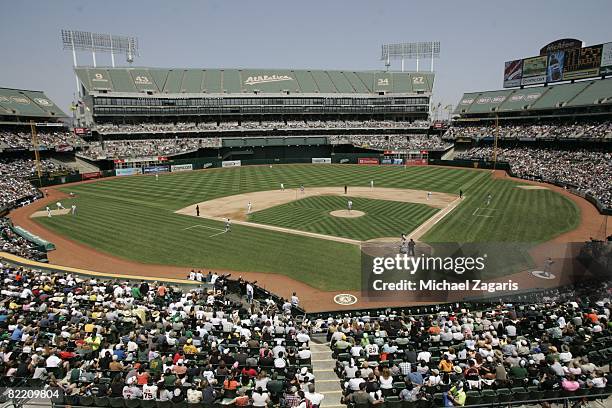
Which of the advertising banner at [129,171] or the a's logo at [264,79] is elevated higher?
the a's logo at [264,79]

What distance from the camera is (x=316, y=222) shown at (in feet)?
117

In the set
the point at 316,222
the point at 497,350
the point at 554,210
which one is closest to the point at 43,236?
the point at 316,222

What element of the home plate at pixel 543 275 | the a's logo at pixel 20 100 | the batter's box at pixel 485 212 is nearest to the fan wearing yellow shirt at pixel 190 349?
the home plate at pixel 543 275

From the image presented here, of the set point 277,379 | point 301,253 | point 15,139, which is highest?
point 15,139

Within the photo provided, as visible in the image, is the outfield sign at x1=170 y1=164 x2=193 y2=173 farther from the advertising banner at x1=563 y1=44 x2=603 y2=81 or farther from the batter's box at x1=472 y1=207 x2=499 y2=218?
the advertising banner at x1=563 y1=44 x2=603 y2=81

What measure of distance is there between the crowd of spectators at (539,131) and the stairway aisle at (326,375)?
65160 millimetres

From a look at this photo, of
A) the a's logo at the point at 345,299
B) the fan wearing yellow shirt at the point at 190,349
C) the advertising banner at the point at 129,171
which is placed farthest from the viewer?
the advertising banner at the point at 129,171

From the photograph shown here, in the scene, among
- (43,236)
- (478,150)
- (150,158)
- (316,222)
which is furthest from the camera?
(478,150)

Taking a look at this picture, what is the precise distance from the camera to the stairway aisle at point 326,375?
10.3 m

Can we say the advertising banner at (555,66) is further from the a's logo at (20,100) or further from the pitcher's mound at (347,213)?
the a's logo at (20,100)

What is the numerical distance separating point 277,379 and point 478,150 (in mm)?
83219

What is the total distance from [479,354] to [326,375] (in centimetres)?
442

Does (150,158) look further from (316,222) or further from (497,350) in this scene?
(497,350)

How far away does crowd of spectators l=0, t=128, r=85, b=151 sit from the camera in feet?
206
